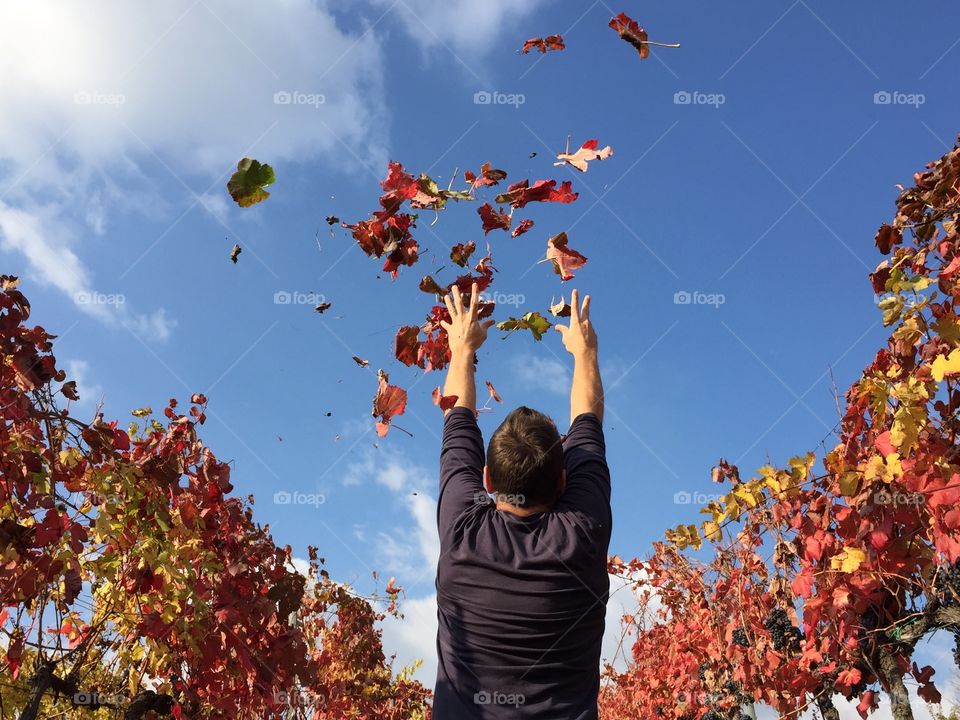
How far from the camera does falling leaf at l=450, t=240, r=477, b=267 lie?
311cm

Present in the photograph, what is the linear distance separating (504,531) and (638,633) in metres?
12.6

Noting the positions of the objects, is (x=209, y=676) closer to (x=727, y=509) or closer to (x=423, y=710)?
(x=727, y=509)

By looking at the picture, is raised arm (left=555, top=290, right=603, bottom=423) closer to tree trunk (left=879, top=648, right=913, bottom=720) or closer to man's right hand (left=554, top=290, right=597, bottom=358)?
man's right hand (left=554, top=290, right=597, bottom=358)

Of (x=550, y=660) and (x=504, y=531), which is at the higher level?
(x=504, y=531)

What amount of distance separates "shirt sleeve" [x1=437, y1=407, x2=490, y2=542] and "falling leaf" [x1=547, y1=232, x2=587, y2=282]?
140 cm

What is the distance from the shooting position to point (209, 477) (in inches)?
208

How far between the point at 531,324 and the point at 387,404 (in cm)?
77

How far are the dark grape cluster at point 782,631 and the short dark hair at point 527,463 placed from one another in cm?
628

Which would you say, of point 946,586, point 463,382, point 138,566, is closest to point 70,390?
point 138,566

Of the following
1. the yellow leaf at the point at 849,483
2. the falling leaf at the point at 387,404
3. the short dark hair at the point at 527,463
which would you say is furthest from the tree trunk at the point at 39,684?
the yellow leaf at the point at 849,483

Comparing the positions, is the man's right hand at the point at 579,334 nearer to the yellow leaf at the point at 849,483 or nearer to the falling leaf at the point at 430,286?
the falling leaf at the point at 430,286

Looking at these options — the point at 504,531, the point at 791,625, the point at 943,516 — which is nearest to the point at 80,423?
the point at 504,531

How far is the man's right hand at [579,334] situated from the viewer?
2248 millimetres

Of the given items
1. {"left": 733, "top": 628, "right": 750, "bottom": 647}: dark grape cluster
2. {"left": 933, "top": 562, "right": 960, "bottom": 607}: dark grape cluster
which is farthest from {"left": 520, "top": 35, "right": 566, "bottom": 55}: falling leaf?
{"left": 733, "top": 628, "right": 750, "bottom": 647}: dark grape cluster
